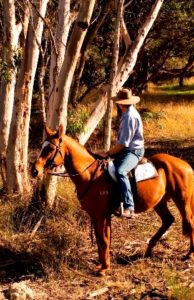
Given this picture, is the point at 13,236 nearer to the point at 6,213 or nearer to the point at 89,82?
the point at 6,213

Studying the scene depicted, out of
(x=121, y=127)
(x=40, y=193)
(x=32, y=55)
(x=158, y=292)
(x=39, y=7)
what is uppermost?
(x=39, y=7)

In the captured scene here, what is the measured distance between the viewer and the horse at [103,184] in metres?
7.70

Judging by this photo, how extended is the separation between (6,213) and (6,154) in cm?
162

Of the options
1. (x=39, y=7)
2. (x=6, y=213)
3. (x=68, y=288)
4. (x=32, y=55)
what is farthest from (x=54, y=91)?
(x=68, y=288)

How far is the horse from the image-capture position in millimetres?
7695

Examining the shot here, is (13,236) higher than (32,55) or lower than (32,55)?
lower

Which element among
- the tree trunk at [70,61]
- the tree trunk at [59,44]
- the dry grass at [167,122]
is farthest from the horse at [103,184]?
the dry grass at [167,122]

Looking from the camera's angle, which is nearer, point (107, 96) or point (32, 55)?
point (32, 55)

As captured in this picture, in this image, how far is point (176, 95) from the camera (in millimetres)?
31250

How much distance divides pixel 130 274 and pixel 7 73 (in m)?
4.66

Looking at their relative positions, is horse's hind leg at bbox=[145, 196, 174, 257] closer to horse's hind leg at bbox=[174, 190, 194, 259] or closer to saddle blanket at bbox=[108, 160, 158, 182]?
horse's hind leg at bbox=[174, 190, 194, 259]

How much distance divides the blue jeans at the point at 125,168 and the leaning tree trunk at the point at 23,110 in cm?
335

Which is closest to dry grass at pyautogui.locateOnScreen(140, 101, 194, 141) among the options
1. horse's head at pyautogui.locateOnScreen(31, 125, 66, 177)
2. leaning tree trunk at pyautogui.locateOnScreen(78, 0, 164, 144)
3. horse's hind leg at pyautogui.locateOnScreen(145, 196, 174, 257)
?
leaning tree trunk at pyautogui.locateOnScreen(78, 0, 164, 144)

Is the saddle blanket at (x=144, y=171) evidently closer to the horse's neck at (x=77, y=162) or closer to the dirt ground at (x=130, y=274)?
the horse's neck at (x=77, y=162)
